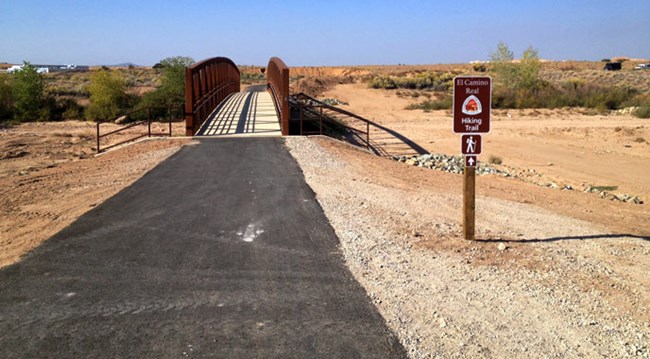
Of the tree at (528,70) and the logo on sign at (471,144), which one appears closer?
the logo on sign at (471,144)

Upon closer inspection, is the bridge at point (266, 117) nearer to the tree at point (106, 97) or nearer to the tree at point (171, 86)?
the tree at point (171, 86)

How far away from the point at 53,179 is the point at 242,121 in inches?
388

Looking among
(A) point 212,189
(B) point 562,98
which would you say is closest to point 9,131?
(A) point 212,189

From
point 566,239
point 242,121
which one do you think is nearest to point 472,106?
point 566,239

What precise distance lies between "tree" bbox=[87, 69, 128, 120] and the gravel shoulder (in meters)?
24.1

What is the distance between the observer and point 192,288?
616 centimetres

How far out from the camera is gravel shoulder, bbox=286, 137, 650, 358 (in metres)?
5.09

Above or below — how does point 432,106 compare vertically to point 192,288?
above

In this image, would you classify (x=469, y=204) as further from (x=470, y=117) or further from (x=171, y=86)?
(x=171, y=86)

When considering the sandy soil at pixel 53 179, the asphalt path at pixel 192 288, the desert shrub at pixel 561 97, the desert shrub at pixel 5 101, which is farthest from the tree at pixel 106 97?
the desert shrub at pixel 561 97

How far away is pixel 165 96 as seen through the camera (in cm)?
3366

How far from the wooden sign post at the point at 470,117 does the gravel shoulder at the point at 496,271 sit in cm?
60

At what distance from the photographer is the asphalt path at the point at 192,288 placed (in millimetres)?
4898

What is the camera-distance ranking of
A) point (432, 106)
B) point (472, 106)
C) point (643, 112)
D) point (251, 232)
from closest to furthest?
point (472, 106) → point (251, 232) → point (643, 112) → point (432, 106)
